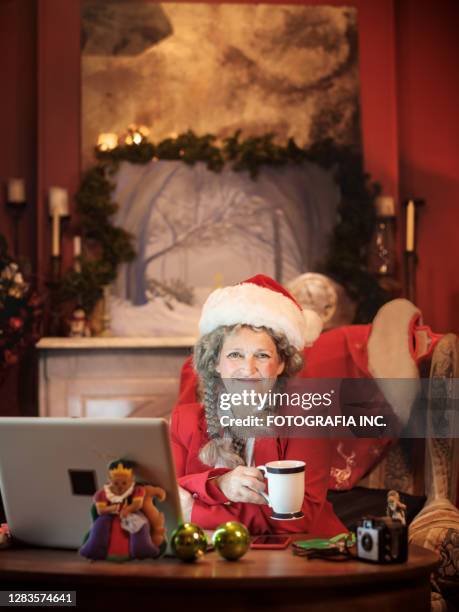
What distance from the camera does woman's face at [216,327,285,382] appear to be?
199 centimetres

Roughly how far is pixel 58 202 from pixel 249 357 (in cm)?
256

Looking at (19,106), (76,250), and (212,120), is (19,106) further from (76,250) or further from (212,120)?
(212,120)

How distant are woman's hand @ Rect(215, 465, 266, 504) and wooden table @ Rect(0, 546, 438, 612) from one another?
1.05 ft

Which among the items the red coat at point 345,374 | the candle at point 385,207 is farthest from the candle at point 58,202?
the red coat at point 345,374

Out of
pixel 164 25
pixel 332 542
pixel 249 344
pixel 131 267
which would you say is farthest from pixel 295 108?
pixel 332 542

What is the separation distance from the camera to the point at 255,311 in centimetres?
209

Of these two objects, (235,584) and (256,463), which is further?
(256,463)

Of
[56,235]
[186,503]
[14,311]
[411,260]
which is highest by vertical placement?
[56,235]

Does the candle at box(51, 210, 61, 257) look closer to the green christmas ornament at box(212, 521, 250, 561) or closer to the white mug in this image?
the white mug

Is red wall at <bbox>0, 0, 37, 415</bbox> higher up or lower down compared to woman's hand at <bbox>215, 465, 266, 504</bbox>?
higher up

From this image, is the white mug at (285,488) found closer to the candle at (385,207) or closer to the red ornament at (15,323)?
the red ornament at (15,323)

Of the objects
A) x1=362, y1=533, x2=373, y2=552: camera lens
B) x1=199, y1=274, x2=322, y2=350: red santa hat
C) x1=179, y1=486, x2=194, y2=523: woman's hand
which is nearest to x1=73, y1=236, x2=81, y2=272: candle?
x1=199, y1=274, x2=322, y2=350: red santa hat

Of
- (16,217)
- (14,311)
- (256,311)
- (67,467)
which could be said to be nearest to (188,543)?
(67,467)

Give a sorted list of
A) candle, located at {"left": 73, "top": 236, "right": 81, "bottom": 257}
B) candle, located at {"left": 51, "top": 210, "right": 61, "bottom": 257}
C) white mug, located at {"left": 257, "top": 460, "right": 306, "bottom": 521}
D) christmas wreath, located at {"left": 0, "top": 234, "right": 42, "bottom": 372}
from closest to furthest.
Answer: white mug, located at {"left": 257, "top": 460, "right": 306, "bottom": 521} < christmas wreath, located at {"left": 0, "top": 234, "right": 42, "bottom": 372} < candle, located at {"left": 51, "top": 210, "right": 61, "bottom": 257} < candle, located at {"left": 73, "top": 236, "right": 81, "bottom": 257}
